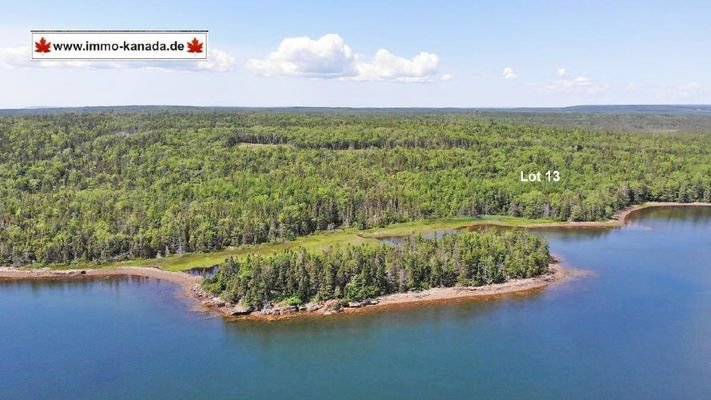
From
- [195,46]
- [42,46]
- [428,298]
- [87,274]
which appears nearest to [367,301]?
[428,298]

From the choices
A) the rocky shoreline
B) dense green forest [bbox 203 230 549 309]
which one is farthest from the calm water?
dense green forest [bbox 203 230 549 309]

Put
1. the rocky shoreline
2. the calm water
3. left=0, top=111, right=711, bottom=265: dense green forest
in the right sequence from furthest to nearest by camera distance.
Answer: left=0, top=111, right=711, bottom=265: dense green forest < the rocky shoreline < the calm water

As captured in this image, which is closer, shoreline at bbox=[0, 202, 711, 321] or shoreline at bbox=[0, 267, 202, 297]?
shoreline at bbox=[0, 202, 711, 321]

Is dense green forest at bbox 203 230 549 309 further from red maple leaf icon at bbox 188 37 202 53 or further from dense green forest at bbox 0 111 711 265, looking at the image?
red maple leaf icon at bbox 188 37 202 53

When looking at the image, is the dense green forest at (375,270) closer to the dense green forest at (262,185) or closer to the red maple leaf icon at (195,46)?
the dense green forest at (262,185)

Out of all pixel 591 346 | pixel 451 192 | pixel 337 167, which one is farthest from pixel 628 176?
pixel 591 346

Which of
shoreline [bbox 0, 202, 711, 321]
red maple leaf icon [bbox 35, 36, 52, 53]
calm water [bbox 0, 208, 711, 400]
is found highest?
red maple leaf icon [bbox 35, 36, 52, 53]

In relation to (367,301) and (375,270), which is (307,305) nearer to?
(367,301)
